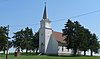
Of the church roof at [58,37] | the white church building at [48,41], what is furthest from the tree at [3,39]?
the church roof at [58,37]

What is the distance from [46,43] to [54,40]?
12.9 ft

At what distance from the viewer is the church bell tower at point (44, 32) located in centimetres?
9894

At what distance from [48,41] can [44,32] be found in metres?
4.22

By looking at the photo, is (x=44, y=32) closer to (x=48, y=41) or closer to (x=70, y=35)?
(x=48, y=41)

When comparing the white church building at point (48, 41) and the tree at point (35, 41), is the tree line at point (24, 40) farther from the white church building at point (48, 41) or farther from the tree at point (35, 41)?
the white church building at point (48, 41)

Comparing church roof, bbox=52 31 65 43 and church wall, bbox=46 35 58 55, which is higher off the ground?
church roof, bbox=52 31 65 43

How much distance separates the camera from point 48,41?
100438 millimetres

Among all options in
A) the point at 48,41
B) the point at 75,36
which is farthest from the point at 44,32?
the point at 75,36

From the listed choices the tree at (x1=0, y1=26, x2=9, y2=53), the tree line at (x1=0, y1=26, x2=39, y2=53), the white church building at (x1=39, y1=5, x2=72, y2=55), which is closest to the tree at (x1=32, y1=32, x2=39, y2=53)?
the tree line at (x1=0, y1=26, x2=39, y2=53)

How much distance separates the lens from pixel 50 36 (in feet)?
334

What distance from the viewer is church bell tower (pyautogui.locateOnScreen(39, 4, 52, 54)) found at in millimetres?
98938

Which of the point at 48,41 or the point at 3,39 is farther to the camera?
the point at 48,41

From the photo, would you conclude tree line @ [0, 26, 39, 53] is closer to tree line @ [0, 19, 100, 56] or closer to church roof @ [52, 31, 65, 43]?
tree line @ [0, 19, 100, 56]

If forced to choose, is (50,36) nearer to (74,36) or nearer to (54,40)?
(54,40)
